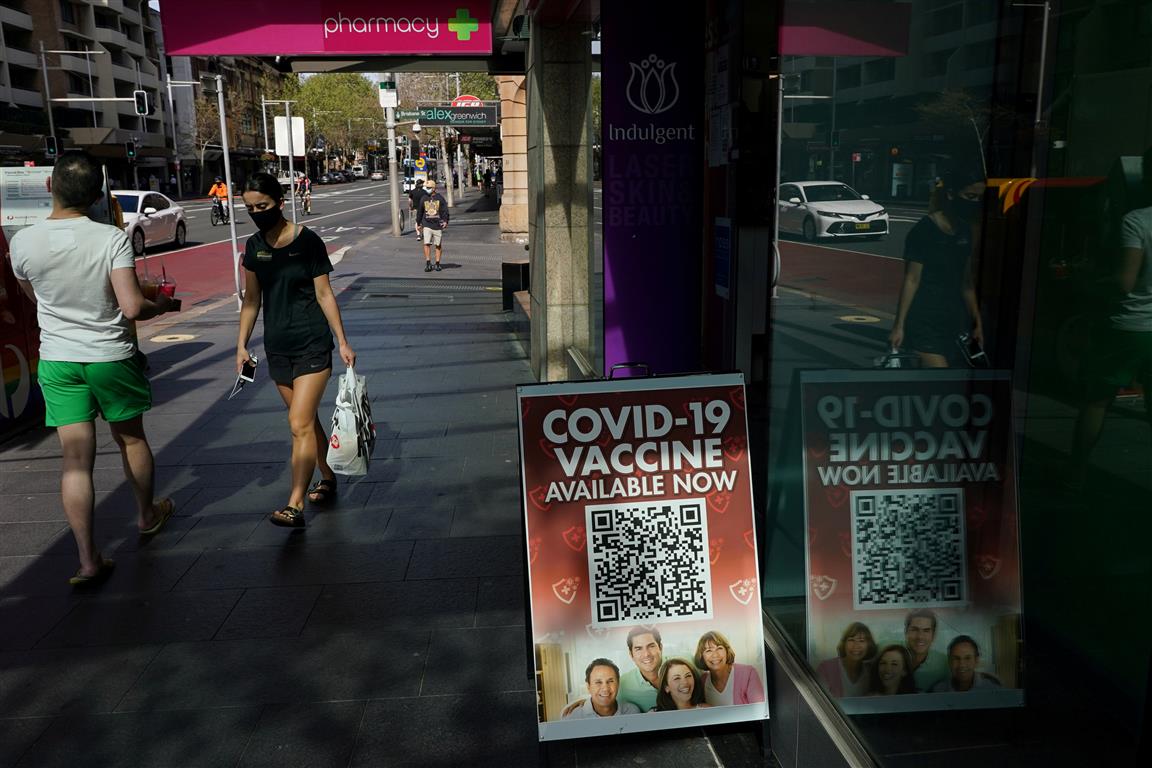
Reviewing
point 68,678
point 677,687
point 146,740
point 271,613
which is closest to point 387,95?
point 271,613

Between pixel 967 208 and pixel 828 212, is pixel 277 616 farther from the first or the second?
pixel 967 208

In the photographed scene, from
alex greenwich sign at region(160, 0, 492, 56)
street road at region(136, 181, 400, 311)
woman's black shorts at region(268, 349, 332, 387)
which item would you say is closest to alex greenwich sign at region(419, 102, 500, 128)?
street road at region(136, 181, 400, 311)

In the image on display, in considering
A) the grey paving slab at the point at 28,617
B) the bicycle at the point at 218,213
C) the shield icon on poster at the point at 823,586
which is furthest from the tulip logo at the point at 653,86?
the bicycle at the point at 218,213

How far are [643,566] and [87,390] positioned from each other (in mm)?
3156

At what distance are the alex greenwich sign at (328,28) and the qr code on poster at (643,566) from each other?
22.3 feet

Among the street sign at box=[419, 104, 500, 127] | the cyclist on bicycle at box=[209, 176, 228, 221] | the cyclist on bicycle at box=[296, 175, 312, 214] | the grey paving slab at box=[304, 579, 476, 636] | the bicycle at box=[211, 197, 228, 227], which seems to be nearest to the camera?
the grey paving slab at box=[304, 579, 476, 636]

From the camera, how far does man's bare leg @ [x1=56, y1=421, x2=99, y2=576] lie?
190 inches

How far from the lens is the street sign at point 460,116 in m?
27.3

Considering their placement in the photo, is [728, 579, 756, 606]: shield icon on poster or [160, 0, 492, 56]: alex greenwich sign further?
[160, 0, 492, 56]: alex greenwich sign

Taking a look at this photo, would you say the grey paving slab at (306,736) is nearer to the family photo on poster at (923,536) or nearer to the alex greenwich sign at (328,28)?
the family photo on poster at (923,536)

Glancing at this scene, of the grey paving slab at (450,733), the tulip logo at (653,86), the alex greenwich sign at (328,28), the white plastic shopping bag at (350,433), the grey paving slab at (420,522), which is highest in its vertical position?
the alex greenwich sign at (328,28)

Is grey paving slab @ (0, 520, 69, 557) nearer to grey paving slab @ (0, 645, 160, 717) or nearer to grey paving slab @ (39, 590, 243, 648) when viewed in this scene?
grey paving slab @ (39, 590, 243, 648)

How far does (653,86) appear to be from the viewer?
548cm

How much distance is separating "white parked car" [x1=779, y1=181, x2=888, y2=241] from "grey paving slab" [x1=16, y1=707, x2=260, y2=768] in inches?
107
